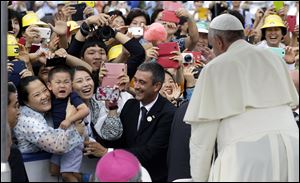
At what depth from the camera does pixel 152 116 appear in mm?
6312

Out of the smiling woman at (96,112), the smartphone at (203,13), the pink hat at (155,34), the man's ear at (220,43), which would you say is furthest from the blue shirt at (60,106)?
the smartphone at (203,13)

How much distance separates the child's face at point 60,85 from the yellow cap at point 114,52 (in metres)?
1.80

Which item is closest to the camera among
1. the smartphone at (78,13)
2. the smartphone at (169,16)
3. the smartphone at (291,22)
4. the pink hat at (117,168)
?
the pink hat at (117,168)

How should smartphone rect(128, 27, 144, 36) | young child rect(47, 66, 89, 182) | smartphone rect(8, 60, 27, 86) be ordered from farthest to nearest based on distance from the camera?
smartphone rect(128, 27, 144, 36) < smartphone rect(8, 60, 27, 86) < young child rect(47, 66, 89, 182)

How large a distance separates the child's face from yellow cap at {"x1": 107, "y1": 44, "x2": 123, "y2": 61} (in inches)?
71.0

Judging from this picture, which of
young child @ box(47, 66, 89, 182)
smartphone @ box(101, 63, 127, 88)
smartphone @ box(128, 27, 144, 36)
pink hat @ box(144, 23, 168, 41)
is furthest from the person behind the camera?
smartphone @ box(128, 27, 144, 36)

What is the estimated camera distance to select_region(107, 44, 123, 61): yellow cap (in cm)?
809

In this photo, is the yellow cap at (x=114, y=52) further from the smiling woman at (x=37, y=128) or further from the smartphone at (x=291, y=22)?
the smartphone at (x=291, y=22)

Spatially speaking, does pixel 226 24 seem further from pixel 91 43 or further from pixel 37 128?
pixel 91 43

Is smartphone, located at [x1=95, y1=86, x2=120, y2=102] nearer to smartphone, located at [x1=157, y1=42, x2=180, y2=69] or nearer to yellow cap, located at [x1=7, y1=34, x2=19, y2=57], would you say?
yellow cap, located at [x1=7, y1=34, x2=19, y2=57]

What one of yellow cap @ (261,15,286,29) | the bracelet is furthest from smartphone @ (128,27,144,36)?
yellow cap @ (261,15,286,29)

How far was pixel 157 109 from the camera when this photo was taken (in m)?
6.38

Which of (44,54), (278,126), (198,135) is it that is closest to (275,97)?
(278,126)

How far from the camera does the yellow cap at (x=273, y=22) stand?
401 inches
